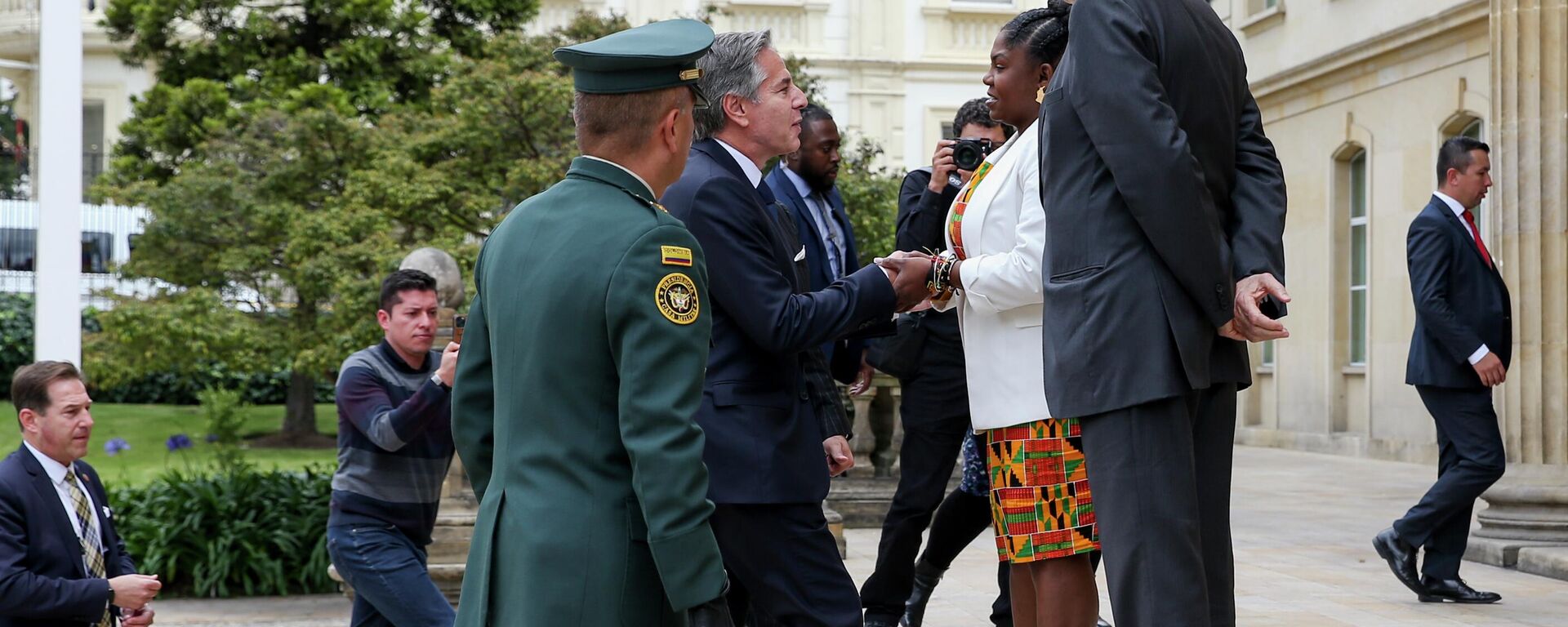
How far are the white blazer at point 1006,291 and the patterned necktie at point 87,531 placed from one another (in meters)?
2.98

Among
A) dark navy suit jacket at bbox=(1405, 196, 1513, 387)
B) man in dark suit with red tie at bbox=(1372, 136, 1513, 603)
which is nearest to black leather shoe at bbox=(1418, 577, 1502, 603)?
man in dark suit with red tie at bbox=(1372, 136, 1513, 603)

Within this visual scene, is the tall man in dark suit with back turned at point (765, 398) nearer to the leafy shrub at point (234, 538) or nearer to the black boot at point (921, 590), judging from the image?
the black boot at point (921, 590)

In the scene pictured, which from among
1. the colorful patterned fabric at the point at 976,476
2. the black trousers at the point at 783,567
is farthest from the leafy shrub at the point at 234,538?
the black trousers at the point at 783,567

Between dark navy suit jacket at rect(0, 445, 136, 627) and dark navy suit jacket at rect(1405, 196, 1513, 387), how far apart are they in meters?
5.48

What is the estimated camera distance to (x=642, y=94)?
2834mm

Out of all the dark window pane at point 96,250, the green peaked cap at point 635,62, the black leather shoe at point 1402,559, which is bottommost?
the black leather shoe at point 1402,559

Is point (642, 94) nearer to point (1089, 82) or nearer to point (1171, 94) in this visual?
point (1089, 82)

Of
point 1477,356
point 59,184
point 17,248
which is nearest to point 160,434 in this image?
point 17,248

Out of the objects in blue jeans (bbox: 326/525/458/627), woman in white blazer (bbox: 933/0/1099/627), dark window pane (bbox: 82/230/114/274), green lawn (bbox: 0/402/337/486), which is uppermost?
dark window pane (bbox: 82/230/114/274)

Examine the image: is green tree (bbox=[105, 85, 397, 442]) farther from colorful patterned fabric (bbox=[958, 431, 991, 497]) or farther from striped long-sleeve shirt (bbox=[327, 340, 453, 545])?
colorful patterned fabric (bbox=[958, 431, 991, 497])

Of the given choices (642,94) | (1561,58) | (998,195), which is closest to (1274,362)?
(1561,58)

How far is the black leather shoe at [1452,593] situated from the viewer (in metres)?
7.04

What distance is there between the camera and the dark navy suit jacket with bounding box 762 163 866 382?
483 cm

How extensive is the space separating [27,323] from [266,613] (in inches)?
843
